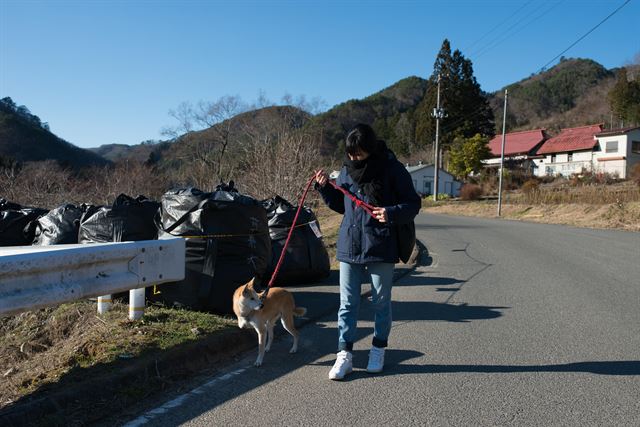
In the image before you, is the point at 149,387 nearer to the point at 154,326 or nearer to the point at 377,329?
the point at 154,326

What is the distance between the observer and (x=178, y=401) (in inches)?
140

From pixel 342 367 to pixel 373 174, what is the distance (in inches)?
60.3

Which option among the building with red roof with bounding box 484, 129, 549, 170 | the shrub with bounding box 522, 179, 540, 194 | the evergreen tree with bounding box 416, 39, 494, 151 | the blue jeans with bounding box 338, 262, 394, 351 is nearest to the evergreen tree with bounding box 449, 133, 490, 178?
the evergreen tree with bounding box 416, 39, 494, 151

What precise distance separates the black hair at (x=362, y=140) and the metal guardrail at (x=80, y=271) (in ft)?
5.77

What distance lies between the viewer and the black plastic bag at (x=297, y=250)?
7617 mm

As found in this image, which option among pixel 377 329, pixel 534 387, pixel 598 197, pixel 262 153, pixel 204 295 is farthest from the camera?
pixel 598 197

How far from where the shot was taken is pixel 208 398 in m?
3.62

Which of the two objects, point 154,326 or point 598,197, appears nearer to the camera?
point 154,326

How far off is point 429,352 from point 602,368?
140 centimetres

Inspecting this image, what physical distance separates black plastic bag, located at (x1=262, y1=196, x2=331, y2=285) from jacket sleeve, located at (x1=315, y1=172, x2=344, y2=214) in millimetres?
3130

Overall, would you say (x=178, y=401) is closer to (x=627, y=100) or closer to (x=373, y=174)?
(x=373, y=174)

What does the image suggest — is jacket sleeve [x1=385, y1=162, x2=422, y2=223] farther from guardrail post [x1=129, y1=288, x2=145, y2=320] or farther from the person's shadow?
guardrail post [x1=129, y1=288, x2=145, y2=320]

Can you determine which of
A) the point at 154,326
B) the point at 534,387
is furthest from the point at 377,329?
the point at 154,326

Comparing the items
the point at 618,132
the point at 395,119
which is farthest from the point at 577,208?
the point at 395,119
